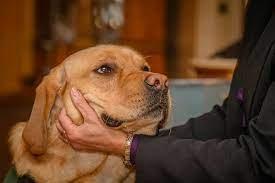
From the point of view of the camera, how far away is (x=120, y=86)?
148 cm

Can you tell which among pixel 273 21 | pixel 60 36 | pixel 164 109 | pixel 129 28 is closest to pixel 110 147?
pixel 164 109

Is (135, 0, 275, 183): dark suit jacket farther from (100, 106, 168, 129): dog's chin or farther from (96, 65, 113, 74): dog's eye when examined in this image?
(96, 65, 113, 74): dog's eye

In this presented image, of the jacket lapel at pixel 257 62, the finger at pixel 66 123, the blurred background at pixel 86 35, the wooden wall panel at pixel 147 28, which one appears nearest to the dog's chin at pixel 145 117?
the finger at pixel 66 123

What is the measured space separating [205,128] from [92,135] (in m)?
0.42

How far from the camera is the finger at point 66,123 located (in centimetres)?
133

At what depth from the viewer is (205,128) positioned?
5.17ft

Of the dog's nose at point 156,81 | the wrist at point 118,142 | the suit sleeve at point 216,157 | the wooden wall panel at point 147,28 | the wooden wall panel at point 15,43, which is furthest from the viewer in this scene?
the wooden wall panel at point 15,43

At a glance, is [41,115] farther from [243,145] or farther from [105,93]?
[243,145]

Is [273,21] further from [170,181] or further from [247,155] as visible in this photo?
[170,181]

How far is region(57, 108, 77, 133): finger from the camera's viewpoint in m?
1.33

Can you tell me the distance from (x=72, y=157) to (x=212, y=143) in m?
0.46

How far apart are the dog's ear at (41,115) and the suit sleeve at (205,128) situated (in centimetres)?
32

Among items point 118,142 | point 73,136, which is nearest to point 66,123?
point 73,136

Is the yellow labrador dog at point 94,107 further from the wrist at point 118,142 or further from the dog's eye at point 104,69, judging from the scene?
the wrist at point 118,142
